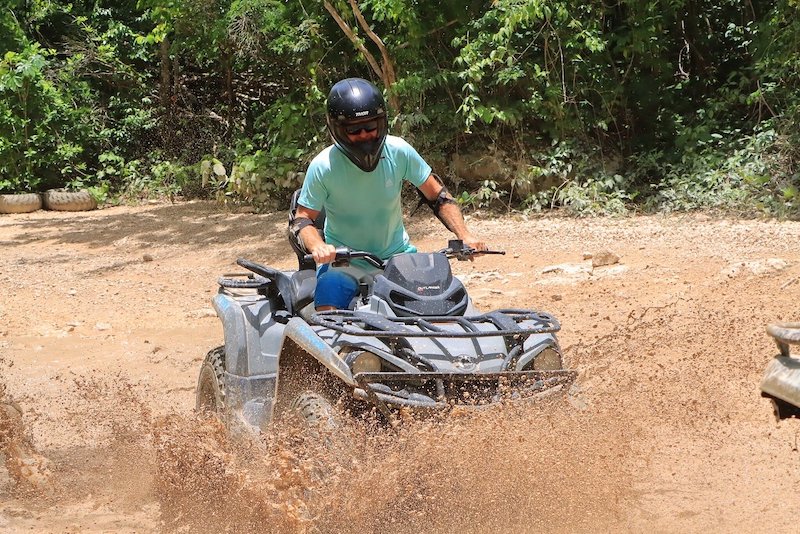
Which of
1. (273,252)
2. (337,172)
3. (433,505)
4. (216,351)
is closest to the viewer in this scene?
(433,505)

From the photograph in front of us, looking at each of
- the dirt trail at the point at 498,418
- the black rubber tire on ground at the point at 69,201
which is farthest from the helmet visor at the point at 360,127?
the black rubber tire on ground at the point at 69,201

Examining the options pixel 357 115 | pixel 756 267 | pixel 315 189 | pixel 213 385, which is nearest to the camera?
pixel 357 115

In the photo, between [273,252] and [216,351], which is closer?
[216,351]

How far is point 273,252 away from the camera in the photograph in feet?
40.9

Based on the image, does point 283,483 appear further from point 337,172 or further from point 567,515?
point 337,172

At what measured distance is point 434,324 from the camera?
407 cm

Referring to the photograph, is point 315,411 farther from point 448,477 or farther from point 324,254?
point 324,254

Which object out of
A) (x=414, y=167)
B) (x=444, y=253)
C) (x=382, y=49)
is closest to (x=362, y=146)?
(x=414, y=167)

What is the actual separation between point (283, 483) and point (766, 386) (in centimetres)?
172

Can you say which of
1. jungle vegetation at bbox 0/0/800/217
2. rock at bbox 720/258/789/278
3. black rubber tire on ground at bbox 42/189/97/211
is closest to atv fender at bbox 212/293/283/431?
rock at bbox 720/258/789/278

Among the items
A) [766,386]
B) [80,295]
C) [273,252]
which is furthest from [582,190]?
[766,386]

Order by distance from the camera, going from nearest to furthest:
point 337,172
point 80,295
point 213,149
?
point 337,172, point 80,295, point 213,149

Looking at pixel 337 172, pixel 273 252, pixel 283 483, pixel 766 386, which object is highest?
pixel 337 172

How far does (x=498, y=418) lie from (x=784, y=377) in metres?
1.17
